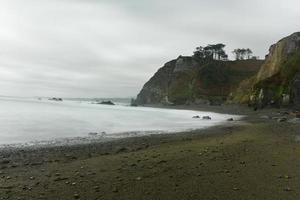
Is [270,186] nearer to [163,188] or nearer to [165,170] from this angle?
[163,188]

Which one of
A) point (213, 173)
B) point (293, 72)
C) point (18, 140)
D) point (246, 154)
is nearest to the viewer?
point (213, 173)

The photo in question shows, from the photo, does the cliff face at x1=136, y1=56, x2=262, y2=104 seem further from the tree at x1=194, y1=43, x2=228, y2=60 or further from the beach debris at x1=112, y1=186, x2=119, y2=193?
the beach debris at x1=112, y1=186, x2=119, y2=193

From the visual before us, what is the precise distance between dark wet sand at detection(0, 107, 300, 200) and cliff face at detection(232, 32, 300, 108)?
48.5 meters

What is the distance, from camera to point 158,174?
12.6 m

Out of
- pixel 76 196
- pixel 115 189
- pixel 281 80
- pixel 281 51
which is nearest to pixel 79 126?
pixel 115 189

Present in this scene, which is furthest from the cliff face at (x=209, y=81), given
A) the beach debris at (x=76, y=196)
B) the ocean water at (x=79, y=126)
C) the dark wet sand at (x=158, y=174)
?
the beach debris at (x=76, y=196)

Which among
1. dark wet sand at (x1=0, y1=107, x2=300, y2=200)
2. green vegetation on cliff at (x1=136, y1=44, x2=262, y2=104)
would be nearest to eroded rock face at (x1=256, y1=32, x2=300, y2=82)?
green vegetation on cliff at (x1=136, y1=44, x2=262, y2=104)

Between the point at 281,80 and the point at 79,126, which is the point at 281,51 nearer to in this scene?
the point at 281,80

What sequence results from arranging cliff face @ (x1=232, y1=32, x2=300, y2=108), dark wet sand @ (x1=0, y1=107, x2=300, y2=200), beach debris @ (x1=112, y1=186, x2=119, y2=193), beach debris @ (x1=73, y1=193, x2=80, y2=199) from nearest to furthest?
1. beach debris @ (x1=73, y1=193, x2=80, y2=199)
2. dark wet sand @ (x1=0, y1=107, x2=300, y2=200)
3. beach debris @ (x1=112, y1=186, x2=119, y2=193)
4. cliff face @ (x1=232, y1=32, x2=300, y2=108)

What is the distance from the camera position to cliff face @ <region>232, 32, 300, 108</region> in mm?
70562

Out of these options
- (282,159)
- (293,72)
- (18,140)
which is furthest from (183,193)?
(293,72)

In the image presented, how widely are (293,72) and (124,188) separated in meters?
74.7

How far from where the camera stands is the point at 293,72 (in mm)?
79125

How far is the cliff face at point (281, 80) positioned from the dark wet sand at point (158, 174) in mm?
48472
